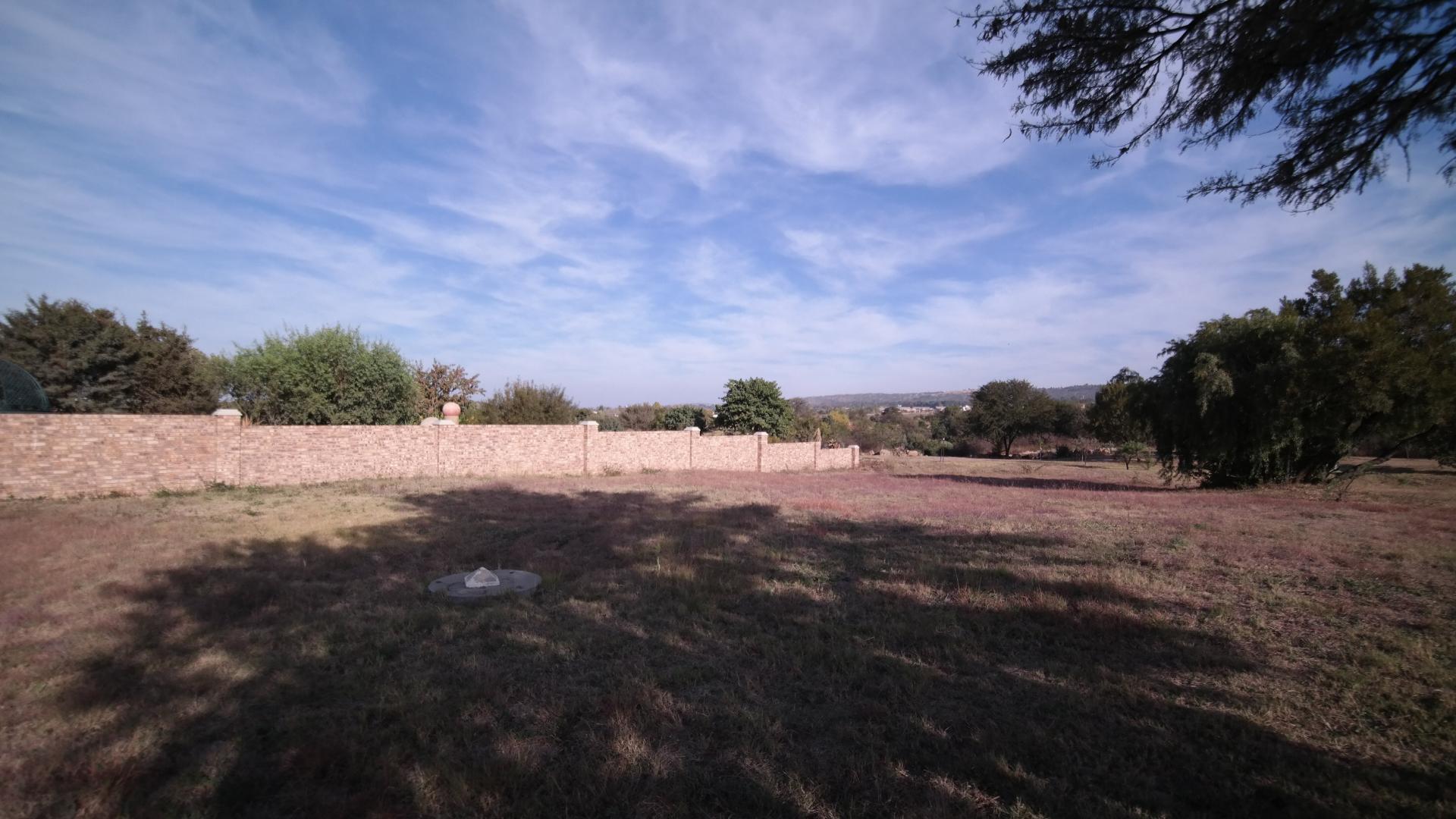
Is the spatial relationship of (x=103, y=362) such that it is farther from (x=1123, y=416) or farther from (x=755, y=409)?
(x=1123, y=416)

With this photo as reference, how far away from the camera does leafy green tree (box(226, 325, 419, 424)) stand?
61.9ft

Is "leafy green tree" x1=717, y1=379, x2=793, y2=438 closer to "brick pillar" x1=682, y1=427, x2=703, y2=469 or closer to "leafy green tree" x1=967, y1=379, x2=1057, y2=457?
"brick pillar" x1=682, y1=427, x2=703, y2=469

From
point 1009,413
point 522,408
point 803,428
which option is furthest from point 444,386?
point 1009,413

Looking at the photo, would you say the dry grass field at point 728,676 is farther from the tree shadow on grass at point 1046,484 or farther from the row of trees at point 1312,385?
the tree shadow on grass at point 1046,484

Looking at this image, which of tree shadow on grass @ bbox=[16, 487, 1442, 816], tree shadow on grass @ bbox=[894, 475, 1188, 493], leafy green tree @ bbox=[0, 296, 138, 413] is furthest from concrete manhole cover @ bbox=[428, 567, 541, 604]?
leafy green tree @ bbox=[0, 296, 138, 413]

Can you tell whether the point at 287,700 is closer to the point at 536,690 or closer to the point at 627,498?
the point at 536,690

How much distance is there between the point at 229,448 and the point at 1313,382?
2661 centimetres

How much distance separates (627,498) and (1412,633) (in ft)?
40.2

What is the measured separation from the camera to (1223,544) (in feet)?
27.4

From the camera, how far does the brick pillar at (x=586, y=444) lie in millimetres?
21203

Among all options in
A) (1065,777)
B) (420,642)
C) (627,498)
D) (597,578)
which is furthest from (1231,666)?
(627,498)

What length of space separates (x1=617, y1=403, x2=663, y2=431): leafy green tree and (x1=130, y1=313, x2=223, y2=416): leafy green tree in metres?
27.9

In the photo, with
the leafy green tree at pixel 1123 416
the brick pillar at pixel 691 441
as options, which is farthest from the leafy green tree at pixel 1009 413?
the brick pillar at pixel 691 441

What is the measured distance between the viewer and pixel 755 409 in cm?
3553
